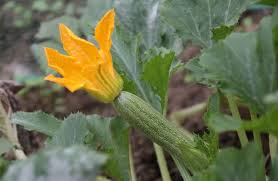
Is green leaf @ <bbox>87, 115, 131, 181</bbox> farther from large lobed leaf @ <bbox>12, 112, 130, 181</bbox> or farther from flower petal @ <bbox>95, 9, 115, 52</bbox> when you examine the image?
flower petal @ <bbox>95, 9, 115, 52</bbox>

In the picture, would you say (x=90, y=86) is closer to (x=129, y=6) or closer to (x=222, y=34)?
(x=222, y=34)

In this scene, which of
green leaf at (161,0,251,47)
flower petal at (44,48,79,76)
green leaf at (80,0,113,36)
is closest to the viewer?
flower petal at (44,48,79,76)

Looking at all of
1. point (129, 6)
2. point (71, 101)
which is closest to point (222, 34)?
point (129, 6)

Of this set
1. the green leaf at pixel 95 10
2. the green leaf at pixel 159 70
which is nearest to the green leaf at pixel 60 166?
the green leaf at pixel 159 70

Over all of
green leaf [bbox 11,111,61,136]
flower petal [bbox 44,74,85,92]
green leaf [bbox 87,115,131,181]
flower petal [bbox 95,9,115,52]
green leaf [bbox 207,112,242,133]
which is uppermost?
flower petal [bbox 95,9,115,52]

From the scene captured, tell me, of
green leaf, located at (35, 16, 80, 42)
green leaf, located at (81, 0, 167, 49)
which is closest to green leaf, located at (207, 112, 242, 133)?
green leaf, located at (81, 0, 167, 49)

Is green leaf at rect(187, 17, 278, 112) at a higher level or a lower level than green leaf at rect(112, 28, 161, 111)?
higher
